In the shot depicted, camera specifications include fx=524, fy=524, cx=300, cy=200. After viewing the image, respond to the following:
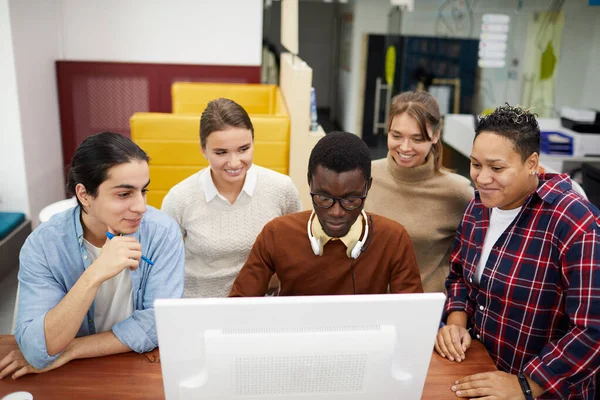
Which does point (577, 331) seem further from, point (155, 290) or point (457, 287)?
point (155, 290)

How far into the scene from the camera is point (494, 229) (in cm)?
154

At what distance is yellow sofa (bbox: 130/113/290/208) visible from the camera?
3088mm

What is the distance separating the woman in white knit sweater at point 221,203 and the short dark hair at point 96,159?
1.89 feet

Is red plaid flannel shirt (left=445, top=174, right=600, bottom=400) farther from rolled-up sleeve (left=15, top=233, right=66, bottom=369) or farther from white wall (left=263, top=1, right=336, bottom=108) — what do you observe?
white wall (left=263, top=1, right=336, bottom=108)

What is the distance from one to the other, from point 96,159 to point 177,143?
1.80m

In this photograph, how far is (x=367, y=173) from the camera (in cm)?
130

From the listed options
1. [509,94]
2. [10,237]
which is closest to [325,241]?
[10,237]

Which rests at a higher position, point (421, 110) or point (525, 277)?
point (421, 110)

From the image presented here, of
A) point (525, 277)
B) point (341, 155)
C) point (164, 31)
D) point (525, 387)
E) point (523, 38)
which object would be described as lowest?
point (525, 387)

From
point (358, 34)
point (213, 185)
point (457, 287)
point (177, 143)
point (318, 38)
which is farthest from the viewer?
point (318, 38)

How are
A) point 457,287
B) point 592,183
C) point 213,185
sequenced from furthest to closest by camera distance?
point 592,183 < point 213,185 < point 457,287

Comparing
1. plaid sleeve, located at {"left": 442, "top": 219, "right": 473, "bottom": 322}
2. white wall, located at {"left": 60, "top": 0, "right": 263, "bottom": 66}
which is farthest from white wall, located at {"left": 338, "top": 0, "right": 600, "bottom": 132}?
plaid sleeve, located at {"left": 442, "top": 219, "right": 473, "bottom": 322}

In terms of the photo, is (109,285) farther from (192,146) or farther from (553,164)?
(553,164)

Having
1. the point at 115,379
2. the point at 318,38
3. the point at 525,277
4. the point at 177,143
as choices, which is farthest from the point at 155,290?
the point at 318,38
